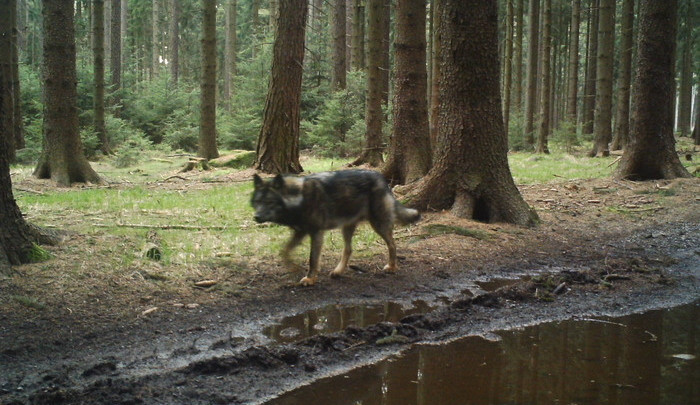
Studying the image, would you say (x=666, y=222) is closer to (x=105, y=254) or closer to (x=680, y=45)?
(x=105, y=254)

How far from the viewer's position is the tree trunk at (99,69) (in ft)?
68.6

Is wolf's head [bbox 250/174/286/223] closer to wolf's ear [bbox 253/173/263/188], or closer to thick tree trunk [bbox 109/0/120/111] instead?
wolf's ear [bbox 253/173/263/188]

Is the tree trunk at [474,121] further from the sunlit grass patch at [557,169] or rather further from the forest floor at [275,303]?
the sunlit grass patch at [557,169]

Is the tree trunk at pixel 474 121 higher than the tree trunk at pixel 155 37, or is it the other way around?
the tree trunk at pixel 155 37

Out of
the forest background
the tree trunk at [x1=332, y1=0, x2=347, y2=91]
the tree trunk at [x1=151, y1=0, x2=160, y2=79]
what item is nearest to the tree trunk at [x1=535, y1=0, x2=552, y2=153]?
the forest background

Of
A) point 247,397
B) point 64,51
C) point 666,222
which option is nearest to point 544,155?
point 666,222

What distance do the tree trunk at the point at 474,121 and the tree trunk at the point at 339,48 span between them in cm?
1715

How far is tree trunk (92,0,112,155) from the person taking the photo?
2092 cm

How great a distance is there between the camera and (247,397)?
4.23m

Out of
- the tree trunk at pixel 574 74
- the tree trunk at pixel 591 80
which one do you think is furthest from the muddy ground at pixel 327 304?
the tree trunk at pixel 591 80

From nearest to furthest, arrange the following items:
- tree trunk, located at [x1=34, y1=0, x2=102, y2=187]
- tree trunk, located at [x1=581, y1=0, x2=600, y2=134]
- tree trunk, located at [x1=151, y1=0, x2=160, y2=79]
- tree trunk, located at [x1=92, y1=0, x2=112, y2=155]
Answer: tree trunk, located at [x1=34, y1=0, x2=102, y2=187]
tree trunk, located at [x1=92, y1=0, x2=112, y2=155]
tree trunk, located at [x1=581, y1=0, x2=600, y2=134]
tree trunk, located at [x1=151, y1=0, x2=160, y2=79]

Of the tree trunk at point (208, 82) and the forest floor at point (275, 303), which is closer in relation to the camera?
the forest floor at point (275, 303)

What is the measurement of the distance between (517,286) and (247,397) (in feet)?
12.9

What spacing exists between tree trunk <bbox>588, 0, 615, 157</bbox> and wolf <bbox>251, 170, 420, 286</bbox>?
17.1 metres
